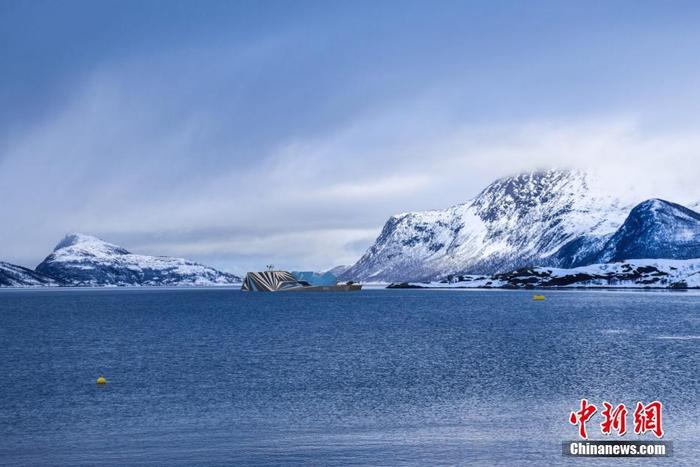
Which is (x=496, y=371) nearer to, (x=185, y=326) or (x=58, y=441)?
(x=58, y=441)

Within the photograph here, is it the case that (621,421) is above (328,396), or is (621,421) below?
above

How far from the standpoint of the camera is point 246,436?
5206 cm

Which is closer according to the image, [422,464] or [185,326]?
[422,464]

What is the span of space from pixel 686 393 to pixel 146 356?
68262mm

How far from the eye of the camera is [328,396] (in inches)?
2719

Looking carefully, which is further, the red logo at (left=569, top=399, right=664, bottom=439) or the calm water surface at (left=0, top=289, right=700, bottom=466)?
the red logo at (left=569, top=399, right=664, bottom=439)

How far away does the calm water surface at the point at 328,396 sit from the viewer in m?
47.5

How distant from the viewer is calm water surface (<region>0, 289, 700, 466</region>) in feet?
156

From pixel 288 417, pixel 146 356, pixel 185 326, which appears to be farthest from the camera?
pixel 185 326

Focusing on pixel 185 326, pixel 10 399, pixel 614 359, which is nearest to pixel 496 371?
pixel 614 359

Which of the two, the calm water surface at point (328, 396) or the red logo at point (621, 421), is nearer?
the calm water surface at point (328, 396)

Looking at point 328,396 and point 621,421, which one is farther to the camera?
point 328,396

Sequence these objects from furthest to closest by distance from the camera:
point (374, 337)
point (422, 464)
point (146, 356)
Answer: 1. point (374, 337)
2. point (146, 356)
3. point (422, 464)

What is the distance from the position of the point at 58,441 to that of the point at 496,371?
50.5m
